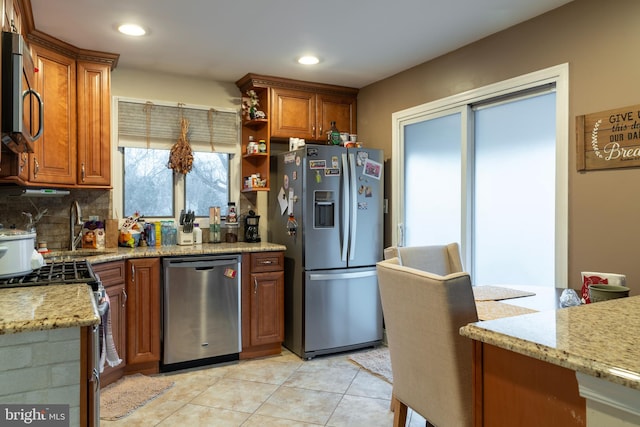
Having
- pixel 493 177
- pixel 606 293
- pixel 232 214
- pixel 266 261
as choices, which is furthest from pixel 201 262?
pixel 606 293

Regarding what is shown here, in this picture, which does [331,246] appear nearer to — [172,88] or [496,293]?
[496,293]

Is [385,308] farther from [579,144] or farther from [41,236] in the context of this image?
[41,236]

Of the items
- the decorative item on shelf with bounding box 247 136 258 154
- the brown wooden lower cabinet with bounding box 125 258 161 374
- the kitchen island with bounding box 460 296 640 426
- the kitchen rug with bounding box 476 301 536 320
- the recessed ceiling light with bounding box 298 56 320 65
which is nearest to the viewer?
the kitchen island with bounding box 460 296 640 426

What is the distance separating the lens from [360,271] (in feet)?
12.4

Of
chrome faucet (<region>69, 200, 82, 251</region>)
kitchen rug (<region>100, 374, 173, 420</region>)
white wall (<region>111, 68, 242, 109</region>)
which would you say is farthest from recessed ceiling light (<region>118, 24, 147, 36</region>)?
kitchen rug (<region>100, 374, 173, 420</region>)

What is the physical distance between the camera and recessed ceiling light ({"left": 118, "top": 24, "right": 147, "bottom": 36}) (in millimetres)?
2852

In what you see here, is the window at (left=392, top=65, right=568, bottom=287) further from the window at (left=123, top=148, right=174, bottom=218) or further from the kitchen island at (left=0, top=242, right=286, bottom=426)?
the kitchen island at (left=0, top=242, right=286, bottom=426)

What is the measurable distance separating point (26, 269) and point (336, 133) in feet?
8.86

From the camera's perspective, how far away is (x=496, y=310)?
5.91ft

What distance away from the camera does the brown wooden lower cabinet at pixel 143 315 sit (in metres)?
3.19

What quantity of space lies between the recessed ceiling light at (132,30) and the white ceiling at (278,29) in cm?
5

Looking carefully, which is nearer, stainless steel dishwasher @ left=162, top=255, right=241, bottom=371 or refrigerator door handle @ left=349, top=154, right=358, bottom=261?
stainless steel dishwasher @ left=162, top=255, right=241, bottom=371

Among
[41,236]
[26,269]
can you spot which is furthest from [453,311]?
[41,236]

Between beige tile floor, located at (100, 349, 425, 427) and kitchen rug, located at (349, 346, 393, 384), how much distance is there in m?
0.05
